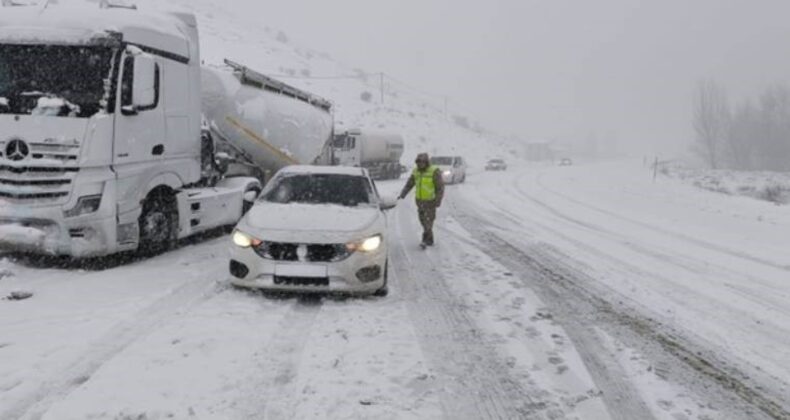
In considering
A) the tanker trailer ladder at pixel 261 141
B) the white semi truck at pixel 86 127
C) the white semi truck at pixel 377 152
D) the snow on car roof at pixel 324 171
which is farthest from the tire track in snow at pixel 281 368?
the white semi truck at pixel 377 152

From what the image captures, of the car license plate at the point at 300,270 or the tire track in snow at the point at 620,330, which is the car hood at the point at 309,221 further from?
the tire track in snow at the point at 620,330

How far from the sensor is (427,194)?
11.5 meters

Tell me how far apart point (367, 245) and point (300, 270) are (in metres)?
0.81

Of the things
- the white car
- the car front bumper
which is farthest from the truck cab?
the car front bumper

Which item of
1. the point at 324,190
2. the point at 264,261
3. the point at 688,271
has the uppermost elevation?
the point at 324,190

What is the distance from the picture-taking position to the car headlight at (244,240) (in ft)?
22.7

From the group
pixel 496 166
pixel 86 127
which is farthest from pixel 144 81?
pixel 496 166

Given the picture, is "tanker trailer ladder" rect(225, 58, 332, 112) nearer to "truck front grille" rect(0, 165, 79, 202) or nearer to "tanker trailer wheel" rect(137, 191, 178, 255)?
"tanker trailer wheel" rect(137, 191, 178, 255)

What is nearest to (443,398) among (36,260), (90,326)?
(90,326)

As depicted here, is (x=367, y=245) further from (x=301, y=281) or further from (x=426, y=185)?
(x=426, y=185)

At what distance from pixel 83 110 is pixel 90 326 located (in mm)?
3406

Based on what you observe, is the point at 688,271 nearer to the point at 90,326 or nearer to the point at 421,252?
the point at 421,252

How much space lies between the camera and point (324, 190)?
847cm

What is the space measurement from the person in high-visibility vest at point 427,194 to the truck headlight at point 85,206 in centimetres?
522
